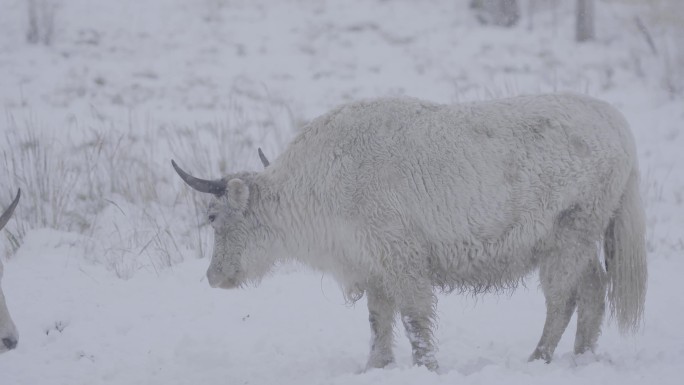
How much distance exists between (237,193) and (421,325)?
1.65 m

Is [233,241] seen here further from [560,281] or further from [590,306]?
[590,306]

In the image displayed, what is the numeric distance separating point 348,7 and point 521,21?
16.0 ft

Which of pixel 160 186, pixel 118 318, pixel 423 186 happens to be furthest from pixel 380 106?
pixel 160 186

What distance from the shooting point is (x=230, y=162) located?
10820 millimetres

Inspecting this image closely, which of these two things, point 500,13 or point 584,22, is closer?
point 584,22

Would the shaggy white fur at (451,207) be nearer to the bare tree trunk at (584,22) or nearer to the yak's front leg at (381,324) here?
the yak's front leg at (381,324)

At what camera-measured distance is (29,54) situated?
18109 mm

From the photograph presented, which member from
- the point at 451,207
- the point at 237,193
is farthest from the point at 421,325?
→ the point at 237,193

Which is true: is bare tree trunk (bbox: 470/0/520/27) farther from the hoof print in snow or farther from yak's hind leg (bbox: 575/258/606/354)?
the hoof print in snow

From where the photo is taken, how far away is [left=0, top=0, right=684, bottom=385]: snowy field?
6195 mm

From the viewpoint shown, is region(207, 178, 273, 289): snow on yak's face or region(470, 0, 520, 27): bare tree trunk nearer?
region(207, 178, 273, 289): snow on yak's face

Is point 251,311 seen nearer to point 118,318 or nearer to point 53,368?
point 118,318

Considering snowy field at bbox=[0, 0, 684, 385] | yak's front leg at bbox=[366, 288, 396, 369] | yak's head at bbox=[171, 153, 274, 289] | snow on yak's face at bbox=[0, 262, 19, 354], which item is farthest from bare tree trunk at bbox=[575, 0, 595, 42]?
snow on yak's face at bbox=[0, 262, 19, 354]

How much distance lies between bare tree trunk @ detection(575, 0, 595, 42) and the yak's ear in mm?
15199
